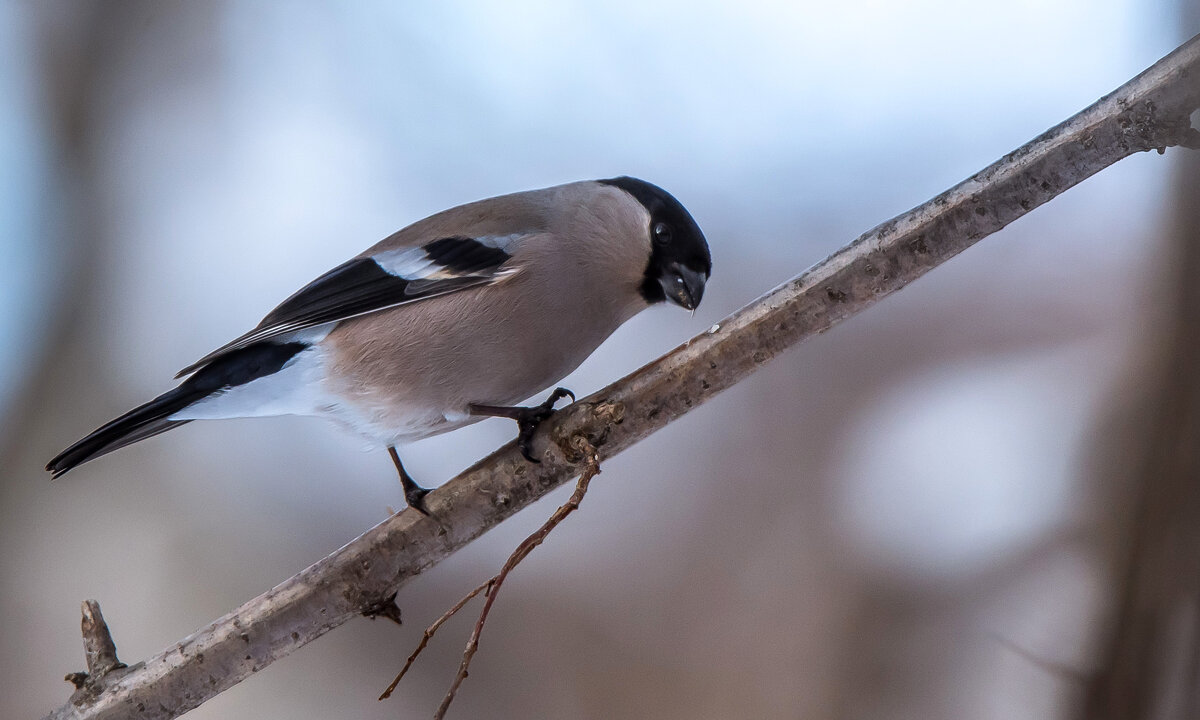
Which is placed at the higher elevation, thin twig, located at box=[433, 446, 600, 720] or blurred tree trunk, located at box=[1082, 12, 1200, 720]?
thin twig, located at box=[433, 446, 600, 720]

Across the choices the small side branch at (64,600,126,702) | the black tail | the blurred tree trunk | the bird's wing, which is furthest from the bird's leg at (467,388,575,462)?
the blurred tree trunk

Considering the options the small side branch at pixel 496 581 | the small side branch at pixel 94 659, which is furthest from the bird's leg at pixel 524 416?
the small side branch at pixel 94 659

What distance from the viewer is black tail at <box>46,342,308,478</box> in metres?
1.40

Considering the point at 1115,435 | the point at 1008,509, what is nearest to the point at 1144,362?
the point at 1115,435

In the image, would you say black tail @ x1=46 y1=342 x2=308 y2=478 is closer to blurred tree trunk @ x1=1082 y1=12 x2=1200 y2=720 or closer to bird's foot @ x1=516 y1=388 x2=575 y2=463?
bird's foot @ x1=516 y1=388 x2=575 y2=463

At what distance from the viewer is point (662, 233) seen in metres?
1.68

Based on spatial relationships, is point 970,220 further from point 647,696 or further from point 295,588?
point 647,696

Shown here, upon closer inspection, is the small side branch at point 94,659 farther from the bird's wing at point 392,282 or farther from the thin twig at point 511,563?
the thin twig at point 511,563

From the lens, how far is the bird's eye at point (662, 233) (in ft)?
5.50

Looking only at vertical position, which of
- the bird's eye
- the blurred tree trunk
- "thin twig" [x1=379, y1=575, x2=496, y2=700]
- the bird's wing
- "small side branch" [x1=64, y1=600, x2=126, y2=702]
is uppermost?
the bird's wing

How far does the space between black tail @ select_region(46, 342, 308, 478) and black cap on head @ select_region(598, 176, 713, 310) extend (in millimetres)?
718

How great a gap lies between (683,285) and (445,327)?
1.55ft

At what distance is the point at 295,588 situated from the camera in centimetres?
137

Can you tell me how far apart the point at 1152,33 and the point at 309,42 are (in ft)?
7.89
